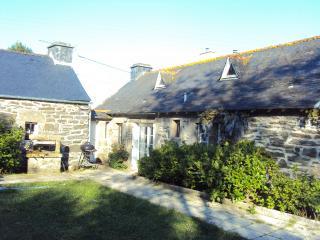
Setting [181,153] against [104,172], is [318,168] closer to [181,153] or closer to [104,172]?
[181,153]

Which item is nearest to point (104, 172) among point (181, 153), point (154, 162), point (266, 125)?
point (154, 162)

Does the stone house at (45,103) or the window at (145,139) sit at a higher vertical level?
the stone house at (45,103)

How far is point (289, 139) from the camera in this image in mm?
8977

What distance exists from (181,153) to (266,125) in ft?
8.87

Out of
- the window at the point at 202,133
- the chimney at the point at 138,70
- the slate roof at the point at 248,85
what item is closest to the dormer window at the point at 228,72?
the slate roof at the point at 248,85

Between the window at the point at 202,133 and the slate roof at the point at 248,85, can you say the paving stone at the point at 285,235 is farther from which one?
the window at the point at 202,133

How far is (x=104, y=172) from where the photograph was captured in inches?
531

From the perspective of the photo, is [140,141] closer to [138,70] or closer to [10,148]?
[10,148]

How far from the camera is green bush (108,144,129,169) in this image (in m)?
15.4

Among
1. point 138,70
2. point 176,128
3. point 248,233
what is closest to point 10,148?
point 176,128

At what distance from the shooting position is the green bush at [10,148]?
11.3 metres

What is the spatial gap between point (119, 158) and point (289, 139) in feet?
28.5

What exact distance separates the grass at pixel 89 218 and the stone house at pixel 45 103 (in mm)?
4189

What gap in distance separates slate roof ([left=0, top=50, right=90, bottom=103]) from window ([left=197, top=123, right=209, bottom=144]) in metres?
5.07
